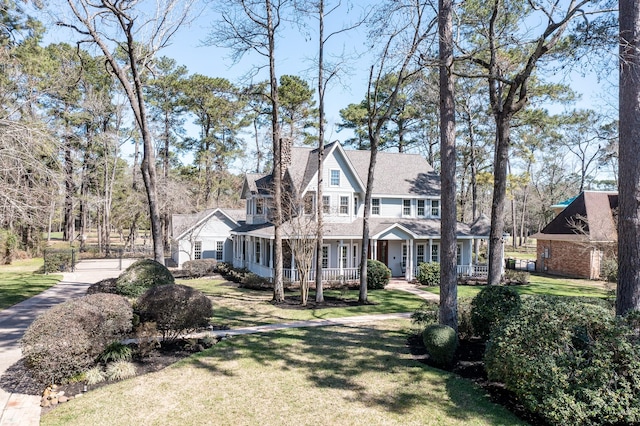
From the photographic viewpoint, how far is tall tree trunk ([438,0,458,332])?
9.97 m

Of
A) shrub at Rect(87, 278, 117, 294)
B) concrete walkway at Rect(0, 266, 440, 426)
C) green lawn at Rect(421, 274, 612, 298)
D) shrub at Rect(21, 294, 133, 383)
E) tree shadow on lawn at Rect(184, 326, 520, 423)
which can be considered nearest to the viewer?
concrete walkway at Rect(0, 266, 440, 426)

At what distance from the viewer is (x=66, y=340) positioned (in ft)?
24.4

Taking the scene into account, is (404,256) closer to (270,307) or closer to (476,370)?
(270,307)

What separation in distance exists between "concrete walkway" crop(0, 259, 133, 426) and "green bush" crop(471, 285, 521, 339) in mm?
9370

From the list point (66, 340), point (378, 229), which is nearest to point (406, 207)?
point (378, 229)

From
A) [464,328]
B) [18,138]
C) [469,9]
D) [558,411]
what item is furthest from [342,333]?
[469,9]

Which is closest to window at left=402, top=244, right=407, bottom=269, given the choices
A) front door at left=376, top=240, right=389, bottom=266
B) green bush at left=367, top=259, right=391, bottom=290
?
front door at left=376, top=240, right=389, bottom=266

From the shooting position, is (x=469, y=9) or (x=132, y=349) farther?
(x=469, y=9)

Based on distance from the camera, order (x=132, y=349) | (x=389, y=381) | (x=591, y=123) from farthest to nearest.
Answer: (x=591, y=123)
(x=132, y=349)
(x=389, y=381)

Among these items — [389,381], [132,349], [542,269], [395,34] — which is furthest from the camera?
[542,269]

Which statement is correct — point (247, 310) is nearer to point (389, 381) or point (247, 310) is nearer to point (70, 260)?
point (389, 381)

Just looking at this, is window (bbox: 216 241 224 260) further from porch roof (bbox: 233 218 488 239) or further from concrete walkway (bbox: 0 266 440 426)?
concrete walkway (bbox: 0 266 440 426)

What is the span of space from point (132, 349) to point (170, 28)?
1283 cm

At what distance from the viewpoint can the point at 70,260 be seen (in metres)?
27.8
